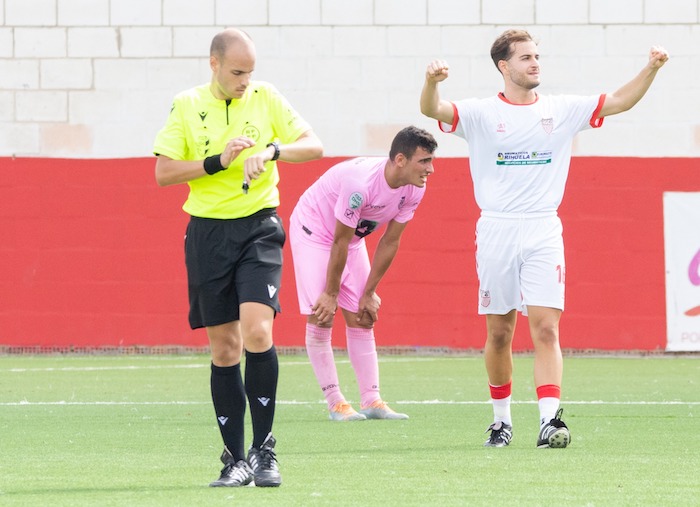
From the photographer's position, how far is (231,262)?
5.39m

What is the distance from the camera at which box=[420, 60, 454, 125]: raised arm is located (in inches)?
250

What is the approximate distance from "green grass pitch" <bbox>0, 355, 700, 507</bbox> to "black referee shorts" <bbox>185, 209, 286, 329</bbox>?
2.29 ft

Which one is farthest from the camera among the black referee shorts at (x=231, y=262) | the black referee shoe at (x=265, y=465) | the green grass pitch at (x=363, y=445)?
the black referee shorts at (x=231, y=262)

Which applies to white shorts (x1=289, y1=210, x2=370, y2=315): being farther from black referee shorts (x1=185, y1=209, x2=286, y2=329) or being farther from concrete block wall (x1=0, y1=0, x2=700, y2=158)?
concrete block wall (x1=0, y1=0, x2=700, y2=158)

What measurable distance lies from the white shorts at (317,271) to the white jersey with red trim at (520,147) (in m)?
1.69

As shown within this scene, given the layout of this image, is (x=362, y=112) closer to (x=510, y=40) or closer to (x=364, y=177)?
(x=364, y=177)

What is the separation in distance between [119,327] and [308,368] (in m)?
2.66

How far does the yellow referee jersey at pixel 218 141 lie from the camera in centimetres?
541

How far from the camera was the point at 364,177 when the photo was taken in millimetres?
7926

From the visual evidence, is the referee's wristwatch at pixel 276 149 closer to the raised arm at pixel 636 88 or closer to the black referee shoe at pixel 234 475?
the black referee shoe at pixel 234 475

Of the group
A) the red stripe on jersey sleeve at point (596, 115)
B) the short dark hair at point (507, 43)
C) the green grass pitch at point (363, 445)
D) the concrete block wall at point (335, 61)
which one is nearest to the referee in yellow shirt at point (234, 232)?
the green grass pitch at point (363, 445)

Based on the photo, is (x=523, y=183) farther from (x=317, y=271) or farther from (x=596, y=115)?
(x=317, y=271)

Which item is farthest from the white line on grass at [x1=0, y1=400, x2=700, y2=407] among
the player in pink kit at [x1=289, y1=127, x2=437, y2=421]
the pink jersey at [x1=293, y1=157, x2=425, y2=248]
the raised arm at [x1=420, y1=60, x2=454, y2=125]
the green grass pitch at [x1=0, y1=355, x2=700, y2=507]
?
the raised arm at [x1=420, y1=60, x2=454, y2=125]

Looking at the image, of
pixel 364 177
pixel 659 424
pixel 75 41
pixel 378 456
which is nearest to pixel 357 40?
pixel 75 41
